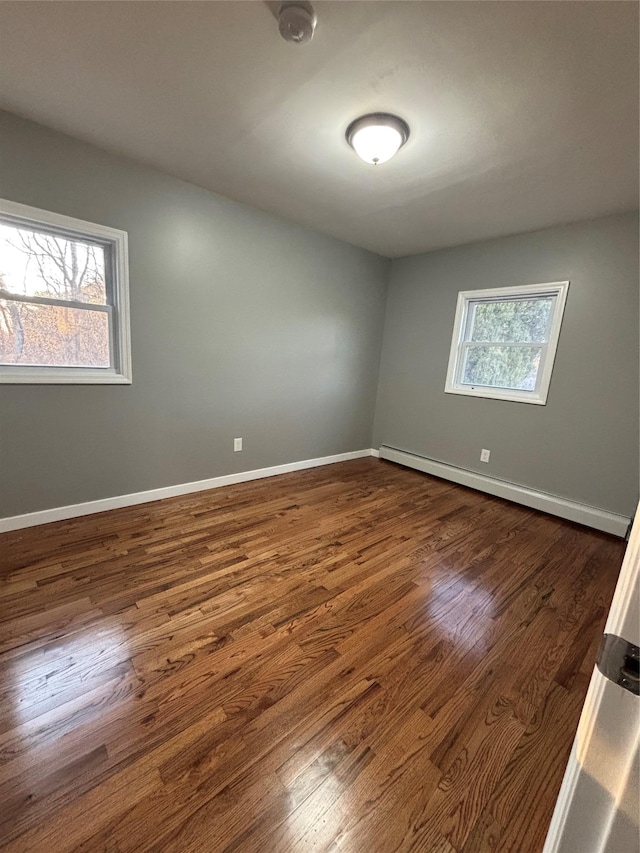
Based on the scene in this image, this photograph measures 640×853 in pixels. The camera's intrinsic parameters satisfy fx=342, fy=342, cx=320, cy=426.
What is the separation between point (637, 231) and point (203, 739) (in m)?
4.01

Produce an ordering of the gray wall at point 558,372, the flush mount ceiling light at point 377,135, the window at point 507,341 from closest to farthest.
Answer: the flush mount ceiling light at point 377,135, the gray wall at point 558,372, the window at point 507,341

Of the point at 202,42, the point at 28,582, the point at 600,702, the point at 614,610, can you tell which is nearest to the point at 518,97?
the point at 202,42

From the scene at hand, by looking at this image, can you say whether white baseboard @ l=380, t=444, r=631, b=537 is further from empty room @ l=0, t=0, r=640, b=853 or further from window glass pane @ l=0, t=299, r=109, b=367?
window glass pane @ l=0, t=299, r=109, b=367

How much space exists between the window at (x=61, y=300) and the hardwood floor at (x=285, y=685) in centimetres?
110

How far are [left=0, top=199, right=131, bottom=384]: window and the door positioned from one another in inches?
112

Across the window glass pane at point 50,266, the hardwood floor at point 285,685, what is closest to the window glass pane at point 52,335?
the window glass pane at point 50,266

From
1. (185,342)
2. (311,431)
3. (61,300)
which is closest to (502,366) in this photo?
(311,431)

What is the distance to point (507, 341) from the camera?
336 centimetres

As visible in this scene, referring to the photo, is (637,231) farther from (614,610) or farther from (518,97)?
(614,610)

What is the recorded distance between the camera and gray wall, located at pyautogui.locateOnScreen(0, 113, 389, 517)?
2205mm

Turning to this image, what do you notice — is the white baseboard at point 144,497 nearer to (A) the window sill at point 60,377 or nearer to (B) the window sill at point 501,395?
(A) the window sill at point 60,377

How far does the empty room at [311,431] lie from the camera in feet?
3.42

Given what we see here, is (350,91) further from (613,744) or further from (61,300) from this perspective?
(613,744)

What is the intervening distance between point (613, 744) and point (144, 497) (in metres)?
2.99
